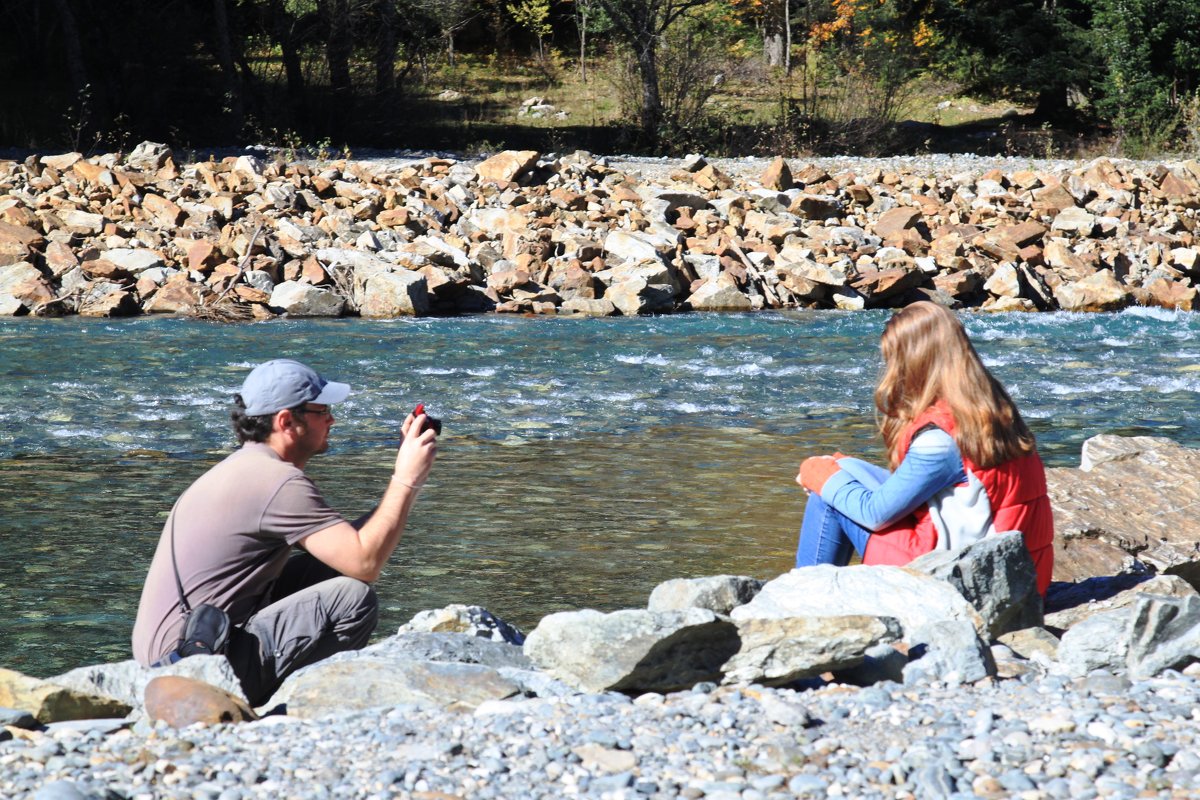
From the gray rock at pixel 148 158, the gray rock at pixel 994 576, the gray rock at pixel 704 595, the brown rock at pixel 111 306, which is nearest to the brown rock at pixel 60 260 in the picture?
the brown rock at pixel 111 306

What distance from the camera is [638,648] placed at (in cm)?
344

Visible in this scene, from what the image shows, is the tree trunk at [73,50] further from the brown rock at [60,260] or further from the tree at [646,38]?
the brown rock at [60,260]

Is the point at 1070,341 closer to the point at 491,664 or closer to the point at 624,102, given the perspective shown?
the point at 491,664

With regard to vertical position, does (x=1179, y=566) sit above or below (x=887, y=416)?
below

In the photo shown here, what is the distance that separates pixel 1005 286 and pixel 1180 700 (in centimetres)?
1295

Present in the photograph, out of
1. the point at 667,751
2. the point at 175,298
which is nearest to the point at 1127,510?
the point at 667,751

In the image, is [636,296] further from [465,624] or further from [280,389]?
[280,389]

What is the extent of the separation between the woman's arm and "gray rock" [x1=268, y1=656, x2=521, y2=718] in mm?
1278

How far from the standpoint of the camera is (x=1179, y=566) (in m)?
5.12

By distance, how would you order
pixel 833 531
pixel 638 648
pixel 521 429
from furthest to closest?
1. pixel 521 429
2. pixel 833 531
3. pixel 638 648

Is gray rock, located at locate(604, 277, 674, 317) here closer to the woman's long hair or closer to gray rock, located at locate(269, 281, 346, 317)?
gray rock, located at locate(269, 281, 346, 317)

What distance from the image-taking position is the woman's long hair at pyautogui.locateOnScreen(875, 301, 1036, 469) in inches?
152

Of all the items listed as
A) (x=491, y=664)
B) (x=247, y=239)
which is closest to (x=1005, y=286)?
(x=247, y=239)

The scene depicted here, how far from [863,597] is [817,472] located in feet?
1.66
